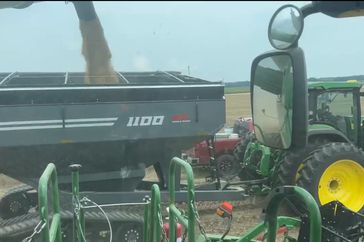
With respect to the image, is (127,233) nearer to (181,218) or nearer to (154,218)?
(154,218)

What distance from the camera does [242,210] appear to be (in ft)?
27.5

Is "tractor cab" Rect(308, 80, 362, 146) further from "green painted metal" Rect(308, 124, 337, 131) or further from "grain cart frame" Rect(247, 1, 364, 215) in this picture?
"grain cart frame" Rect(247, 1, 364, 215)

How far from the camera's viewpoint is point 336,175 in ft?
25.4

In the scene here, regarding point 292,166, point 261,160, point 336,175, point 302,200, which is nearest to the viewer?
point 302,200

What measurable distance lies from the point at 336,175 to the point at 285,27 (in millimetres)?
6410

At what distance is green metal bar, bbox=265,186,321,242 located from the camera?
206 centimetres

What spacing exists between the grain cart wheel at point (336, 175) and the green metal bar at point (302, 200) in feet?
17.2

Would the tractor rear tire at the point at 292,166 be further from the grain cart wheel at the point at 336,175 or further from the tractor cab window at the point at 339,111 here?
the tractor cab window at the point at 339,111

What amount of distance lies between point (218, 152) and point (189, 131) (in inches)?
186

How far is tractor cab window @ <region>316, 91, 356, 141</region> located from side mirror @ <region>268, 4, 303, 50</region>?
663 cm

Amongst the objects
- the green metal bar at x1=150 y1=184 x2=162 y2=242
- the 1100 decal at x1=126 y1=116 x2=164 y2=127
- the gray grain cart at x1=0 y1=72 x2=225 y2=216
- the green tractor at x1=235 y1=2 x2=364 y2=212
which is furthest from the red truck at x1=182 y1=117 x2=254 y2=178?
the green metal bar at x1=150 y1=184 x2=162 y2=242

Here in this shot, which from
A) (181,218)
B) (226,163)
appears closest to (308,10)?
(181,218)

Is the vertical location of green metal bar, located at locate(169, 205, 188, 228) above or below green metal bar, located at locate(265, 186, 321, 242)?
below

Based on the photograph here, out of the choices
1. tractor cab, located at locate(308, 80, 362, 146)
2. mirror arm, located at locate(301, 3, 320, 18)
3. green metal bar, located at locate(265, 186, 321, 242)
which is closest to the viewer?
mirror arm, located at locate(301, 3, 320, 18)
